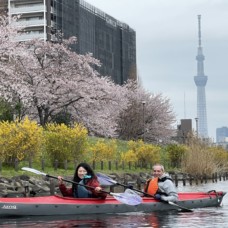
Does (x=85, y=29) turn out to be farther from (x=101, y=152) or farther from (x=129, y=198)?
(x=129, y=198)

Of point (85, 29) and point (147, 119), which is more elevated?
point (85, 29)

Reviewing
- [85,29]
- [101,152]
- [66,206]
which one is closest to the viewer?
[66,206]

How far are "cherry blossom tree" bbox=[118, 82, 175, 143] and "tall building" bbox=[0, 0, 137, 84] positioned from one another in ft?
85.6

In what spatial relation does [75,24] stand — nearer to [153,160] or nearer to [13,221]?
[153,160]

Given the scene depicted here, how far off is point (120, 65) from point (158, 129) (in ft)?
238

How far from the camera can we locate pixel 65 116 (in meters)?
50.3

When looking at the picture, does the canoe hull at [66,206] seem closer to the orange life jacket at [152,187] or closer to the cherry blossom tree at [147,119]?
the orange life jacket at [152,187]

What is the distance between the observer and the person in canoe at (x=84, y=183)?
18031 millimetres

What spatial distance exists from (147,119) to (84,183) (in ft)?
164

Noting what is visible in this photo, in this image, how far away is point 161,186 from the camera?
1939 centimetres

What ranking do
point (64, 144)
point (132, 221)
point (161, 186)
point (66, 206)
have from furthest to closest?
point (64, 144), point (161, 186), point (66, 206), point (132, 221)

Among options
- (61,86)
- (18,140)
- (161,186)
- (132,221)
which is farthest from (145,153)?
(132,221)

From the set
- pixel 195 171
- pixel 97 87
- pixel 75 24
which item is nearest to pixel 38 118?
pixel 97 87

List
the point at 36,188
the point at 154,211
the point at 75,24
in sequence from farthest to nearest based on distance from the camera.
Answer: the point at 75,24 < the point at 36,188 < the point at 154,211
